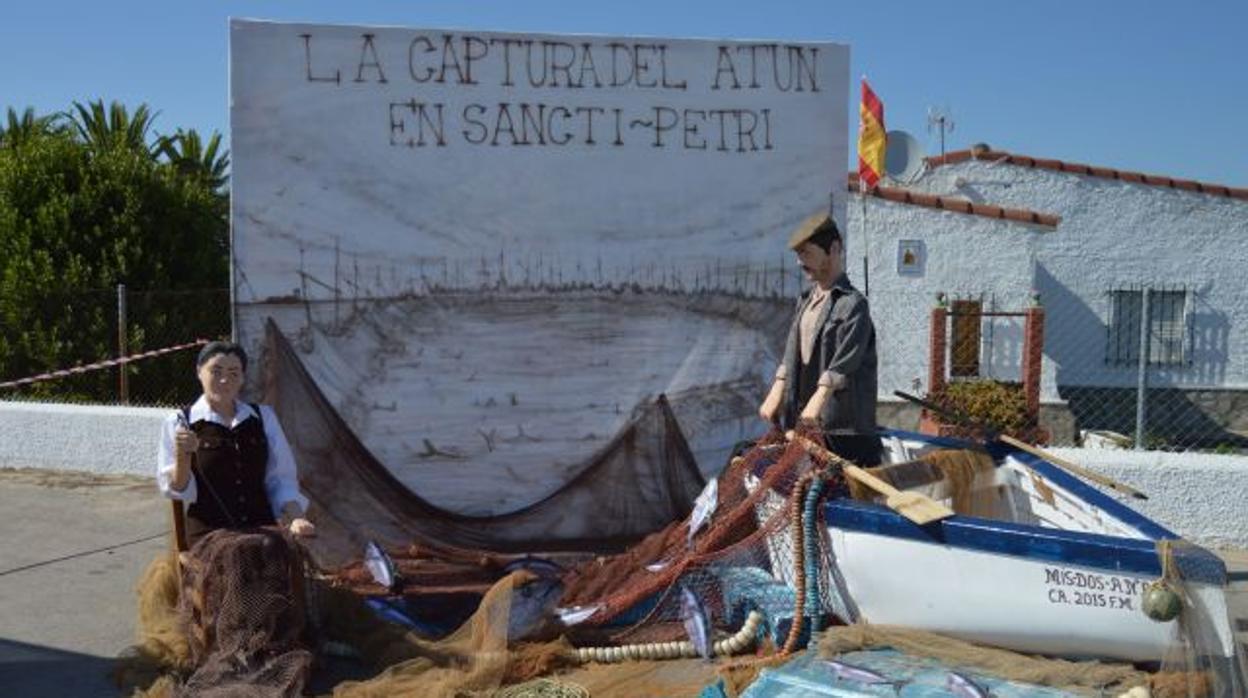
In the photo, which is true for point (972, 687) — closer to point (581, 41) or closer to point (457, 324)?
point (457, 324)

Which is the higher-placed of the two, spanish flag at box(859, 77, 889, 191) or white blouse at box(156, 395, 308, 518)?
spanish flag at box(859, 77, 889, 191)

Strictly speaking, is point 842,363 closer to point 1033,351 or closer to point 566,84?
point 566,84

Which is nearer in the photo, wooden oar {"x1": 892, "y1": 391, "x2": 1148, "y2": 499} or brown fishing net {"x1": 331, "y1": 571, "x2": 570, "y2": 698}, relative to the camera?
brown fishing net {"x1": 331, "y1": 571, "x2": 570, "y2": 698}

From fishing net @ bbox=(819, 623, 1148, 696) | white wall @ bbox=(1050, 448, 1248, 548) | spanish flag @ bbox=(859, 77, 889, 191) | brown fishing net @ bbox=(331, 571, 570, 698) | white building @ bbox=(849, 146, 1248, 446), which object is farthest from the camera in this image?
white building @ bbox=(849, 146, 1248, 446)

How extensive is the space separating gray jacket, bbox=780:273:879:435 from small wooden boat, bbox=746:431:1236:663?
0.57 meters

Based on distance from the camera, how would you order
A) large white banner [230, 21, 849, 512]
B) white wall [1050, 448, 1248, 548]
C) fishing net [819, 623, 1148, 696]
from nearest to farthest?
fishing net [819, 623, 1148, 696], large white banner [230, 21, 849, 512], white wall [1050, 448, 1248, 548]

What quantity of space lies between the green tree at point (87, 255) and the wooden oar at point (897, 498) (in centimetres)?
738

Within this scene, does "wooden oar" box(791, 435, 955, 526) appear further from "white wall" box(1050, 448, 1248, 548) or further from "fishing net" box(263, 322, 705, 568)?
"white wall" box(1050, 448, 1248, 548)

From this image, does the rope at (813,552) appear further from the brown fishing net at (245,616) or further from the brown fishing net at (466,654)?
the brown fishing net at (245,616)

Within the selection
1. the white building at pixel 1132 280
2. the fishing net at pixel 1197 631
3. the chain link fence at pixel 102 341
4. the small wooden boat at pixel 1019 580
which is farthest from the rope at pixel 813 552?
the white building at pixel 1132 280

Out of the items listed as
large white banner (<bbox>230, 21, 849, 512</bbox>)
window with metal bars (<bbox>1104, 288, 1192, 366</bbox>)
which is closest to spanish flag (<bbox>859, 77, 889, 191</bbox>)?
window with metal bars (<bbox>1104, 288, 1192, 366</bbox>)

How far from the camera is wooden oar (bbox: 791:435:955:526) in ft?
13.9

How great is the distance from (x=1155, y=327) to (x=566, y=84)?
1190 cm

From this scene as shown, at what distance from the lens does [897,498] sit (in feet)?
14.4
